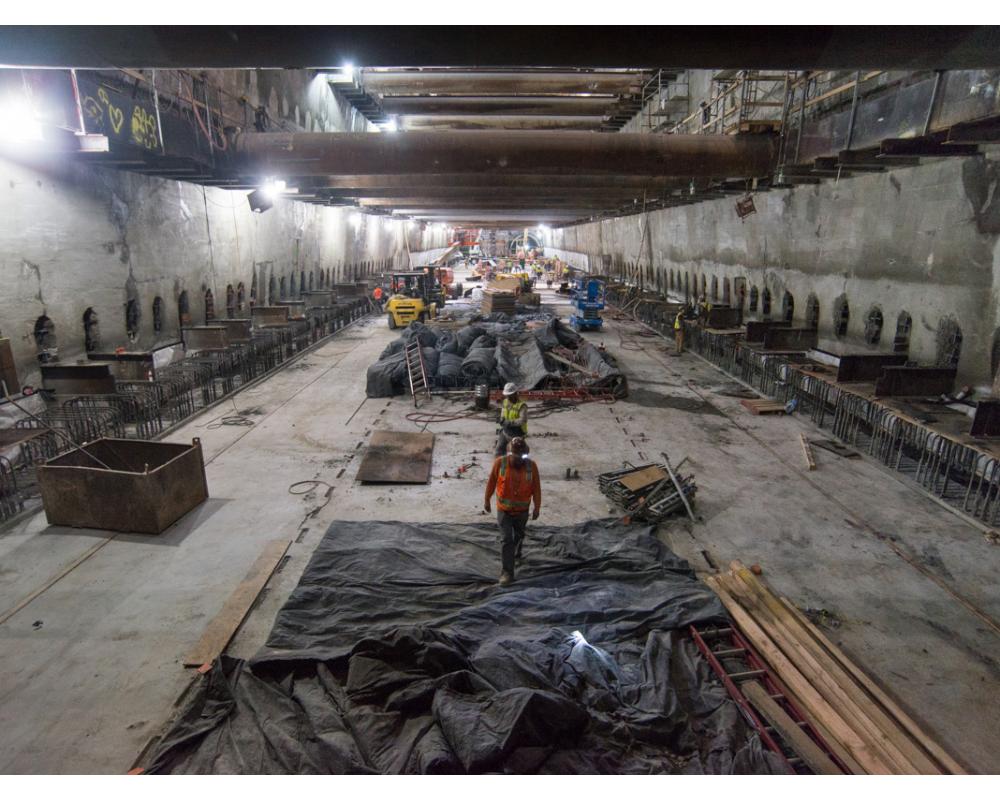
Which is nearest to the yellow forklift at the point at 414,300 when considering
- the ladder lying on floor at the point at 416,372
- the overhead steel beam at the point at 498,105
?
the ladder lying on floor at the point at 416,372

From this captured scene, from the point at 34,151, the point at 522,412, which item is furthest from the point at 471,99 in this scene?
the point at 522,412

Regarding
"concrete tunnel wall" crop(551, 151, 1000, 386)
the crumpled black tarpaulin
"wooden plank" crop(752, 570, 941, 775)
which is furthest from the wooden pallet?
"wooden plank" crop(752, 570, 941, 775)

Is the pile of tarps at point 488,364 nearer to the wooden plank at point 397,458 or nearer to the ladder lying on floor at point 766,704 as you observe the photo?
the wooden plank at point 397,458

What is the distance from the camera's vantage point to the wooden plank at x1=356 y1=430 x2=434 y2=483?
1043cm

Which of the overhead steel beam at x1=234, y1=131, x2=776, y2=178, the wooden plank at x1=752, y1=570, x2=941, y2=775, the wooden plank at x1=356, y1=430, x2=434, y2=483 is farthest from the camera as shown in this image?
the overhead steel beam at x1=234, y1=131, x2=776, y2=178

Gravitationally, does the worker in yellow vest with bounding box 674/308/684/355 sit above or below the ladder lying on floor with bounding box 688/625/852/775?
above

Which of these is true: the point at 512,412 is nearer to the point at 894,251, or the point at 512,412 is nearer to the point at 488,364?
the point at 488,364

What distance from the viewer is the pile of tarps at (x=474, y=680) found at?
4586 mm

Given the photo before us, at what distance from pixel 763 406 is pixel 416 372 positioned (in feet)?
30.2

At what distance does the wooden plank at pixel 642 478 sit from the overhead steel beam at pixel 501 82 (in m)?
27.9

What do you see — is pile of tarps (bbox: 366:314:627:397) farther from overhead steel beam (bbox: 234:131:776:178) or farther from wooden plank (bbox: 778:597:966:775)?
wooden plank (bbox: 778:597:966:775)

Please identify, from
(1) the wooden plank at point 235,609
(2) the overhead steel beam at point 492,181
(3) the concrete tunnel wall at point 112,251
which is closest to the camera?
(1) the wooden plank at point 235,609

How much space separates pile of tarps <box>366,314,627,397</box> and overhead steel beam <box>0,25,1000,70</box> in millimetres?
12056

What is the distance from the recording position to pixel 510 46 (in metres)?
3.84
